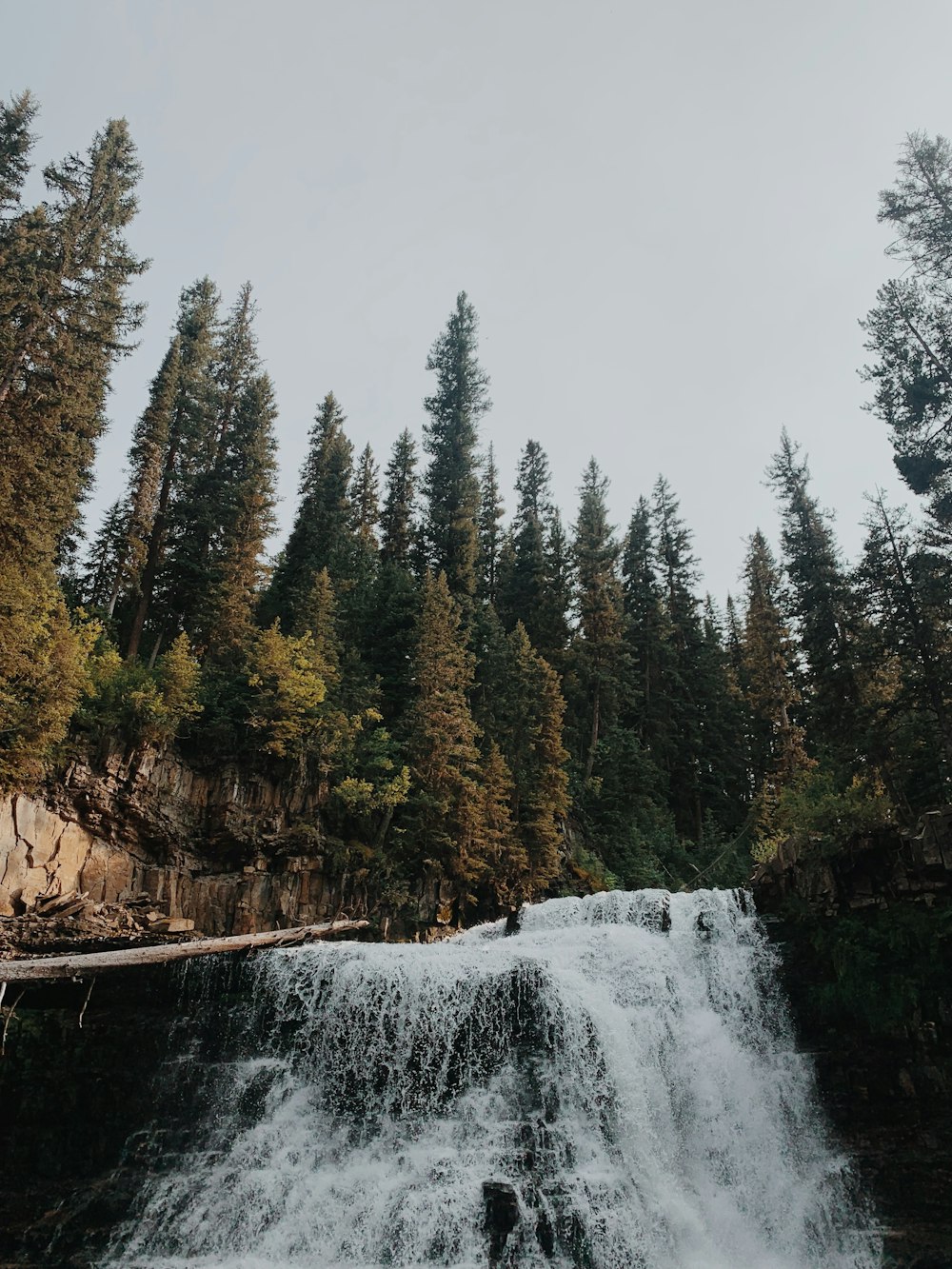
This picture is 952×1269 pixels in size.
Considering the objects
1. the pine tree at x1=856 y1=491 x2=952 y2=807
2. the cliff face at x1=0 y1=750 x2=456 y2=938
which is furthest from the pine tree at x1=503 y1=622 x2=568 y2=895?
the pine tree at x1=856 y1=491 x2=952 y2=807

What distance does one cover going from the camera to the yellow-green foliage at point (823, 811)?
14133 millimetres

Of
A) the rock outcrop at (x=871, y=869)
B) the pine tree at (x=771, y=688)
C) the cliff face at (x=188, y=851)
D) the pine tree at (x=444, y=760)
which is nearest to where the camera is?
the rock outcrop at (x=871, y=869)

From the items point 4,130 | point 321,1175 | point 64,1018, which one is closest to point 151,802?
point 64,1018

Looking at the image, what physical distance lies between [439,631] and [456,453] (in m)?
20.4

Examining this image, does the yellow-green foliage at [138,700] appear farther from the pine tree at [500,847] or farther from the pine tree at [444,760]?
the pine tree at [500,847]

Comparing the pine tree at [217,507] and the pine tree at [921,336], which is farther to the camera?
the pine tree at [217,507]

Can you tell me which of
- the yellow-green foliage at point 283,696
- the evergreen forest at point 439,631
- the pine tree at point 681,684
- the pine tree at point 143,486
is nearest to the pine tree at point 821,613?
the evergreen forest at point 439,631

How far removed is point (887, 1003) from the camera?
12.2 meters

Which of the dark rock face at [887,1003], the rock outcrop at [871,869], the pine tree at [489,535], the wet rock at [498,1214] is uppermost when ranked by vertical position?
the pine tree at [489,535]

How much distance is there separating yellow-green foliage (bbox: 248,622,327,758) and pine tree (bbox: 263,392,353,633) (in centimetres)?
436

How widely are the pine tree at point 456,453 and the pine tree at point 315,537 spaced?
5013 mm

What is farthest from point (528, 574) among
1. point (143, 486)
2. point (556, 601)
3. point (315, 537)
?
point (143, 486)

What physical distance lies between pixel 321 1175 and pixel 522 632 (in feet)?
74.5

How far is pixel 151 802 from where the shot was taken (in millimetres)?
19828
